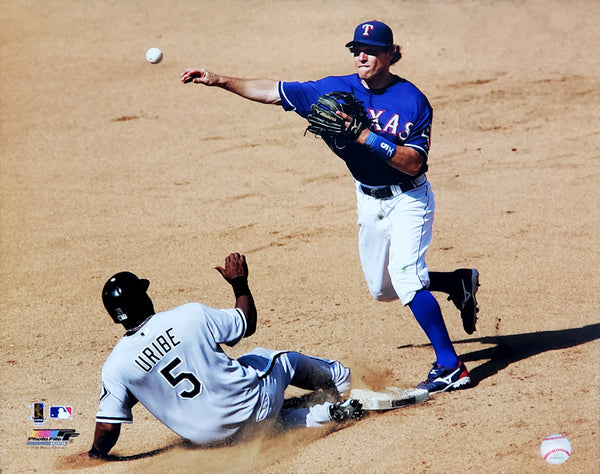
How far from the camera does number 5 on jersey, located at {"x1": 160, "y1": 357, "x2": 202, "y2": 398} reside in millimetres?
4480

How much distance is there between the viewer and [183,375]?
4.51m

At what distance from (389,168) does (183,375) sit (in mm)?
1926

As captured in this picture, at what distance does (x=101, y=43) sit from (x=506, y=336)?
28.9ft

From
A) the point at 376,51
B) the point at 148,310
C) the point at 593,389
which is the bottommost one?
the point at 593,389

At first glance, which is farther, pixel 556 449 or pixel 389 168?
pixel 389 168

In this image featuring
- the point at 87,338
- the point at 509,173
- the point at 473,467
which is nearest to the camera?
the point at 473,467

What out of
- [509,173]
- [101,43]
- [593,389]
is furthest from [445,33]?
[593,389]

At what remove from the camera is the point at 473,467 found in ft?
14.1

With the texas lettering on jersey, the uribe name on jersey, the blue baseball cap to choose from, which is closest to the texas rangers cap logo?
the blue baseball cap

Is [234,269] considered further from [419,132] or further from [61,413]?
[61,413]

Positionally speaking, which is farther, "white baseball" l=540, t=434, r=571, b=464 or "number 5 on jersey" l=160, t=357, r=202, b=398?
"number 5 on jersey" l=160, t=357, r=202, b=398

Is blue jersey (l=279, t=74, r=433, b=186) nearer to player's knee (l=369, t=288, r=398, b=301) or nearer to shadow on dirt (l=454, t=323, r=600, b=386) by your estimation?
player's knee (l=369, t=288, r=398, b=301)

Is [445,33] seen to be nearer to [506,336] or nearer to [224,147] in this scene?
[224,147]

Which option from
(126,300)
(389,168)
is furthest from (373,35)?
(126,300)
